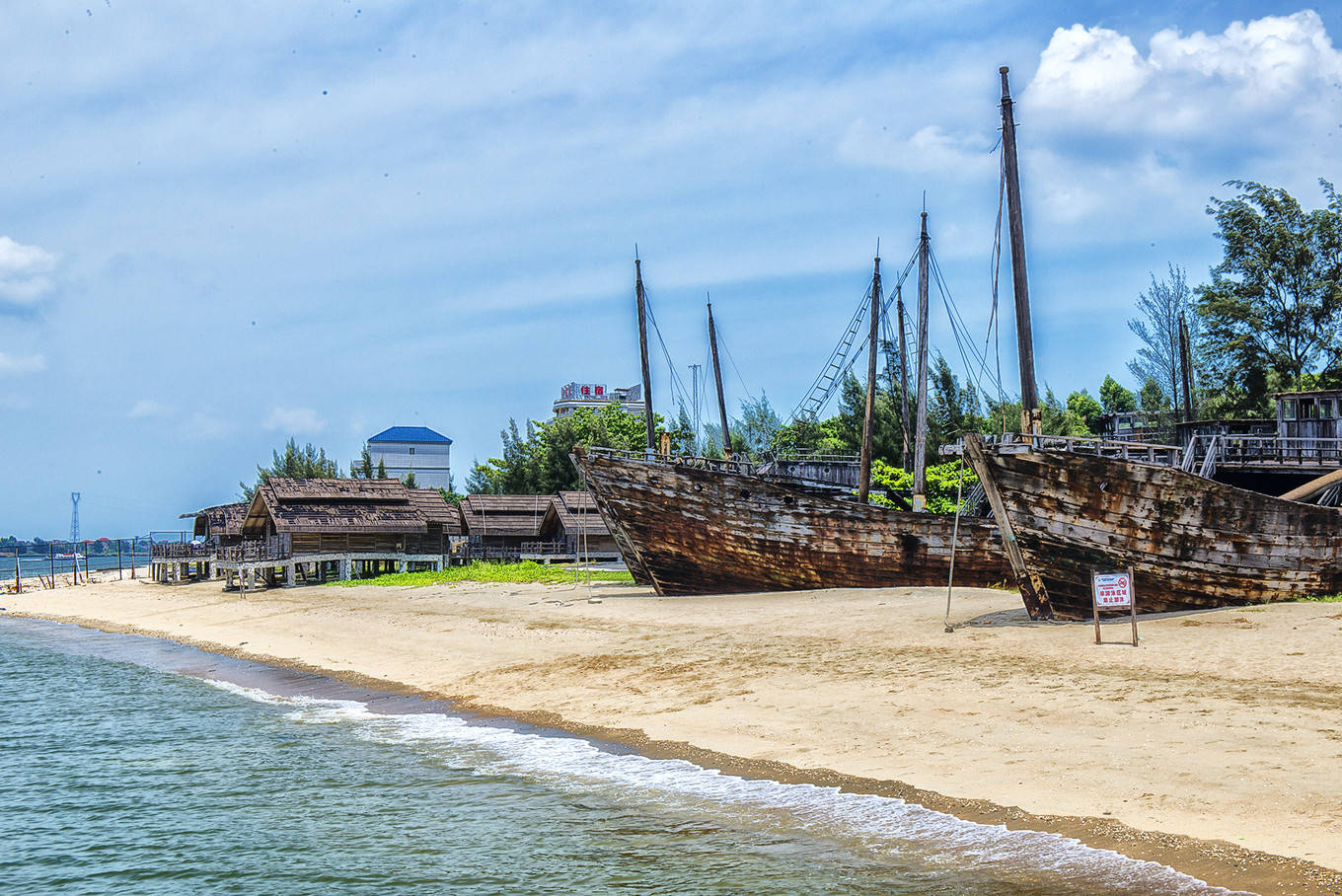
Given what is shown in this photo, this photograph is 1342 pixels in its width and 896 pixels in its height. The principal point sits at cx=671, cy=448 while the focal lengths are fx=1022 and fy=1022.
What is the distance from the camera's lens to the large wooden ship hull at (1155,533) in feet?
63.0

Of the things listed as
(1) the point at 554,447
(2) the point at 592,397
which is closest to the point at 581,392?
(2) the point at 592,397

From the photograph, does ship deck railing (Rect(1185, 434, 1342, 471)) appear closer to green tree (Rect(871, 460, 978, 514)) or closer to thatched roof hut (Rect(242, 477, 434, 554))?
green tree (Rect(871, 460, 978, 514))

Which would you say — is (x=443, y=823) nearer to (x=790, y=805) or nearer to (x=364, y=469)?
(x=790, y=805)

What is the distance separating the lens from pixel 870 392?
1335 inches

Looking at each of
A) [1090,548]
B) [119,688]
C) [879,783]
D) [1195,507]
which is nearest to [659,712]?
[879,783]

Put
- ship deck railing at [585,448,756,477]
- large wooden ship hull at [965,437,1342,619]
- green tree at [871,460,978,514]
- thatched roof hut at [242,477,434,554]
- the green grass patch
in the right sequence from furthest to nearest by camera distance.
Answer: thatched roof hut at [242,477,434,554], the green grass patch, green tree at [871,460,978,514], ship deck railing at [585,448,756,477], large wooden ship hull at [965,437,1342,619]

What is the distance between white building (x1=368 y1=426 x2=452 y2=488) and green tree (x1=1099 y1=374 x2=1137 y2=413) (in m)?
91.0

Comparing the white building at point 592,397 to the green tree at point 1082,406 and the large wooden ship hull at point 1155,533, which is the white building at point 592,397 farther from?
the large wooden ship hull at point 1155,533

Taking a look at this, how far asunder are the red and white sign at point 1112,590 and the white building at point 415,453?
133848mm

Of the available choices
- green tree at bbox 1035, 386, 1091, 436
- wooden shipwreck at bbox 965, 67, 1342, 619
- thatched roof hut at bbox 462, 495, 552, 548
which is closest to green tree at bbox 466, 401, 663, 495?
thatched roof hut at bbox 462, 495, 552, 548

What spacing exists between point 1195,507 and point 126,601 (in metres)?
51.6

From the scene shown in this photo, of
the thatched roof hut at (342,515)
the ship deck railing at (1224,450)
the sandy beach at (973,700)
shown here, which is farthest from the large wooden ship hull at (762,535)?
the thatched roof hut at (342,515)

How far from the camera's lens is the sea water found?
9.01 metres

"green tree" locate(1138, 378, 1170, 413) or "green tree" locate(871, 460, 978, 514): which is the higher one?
"green tree" locate(1138, 378, 1170, 413)
